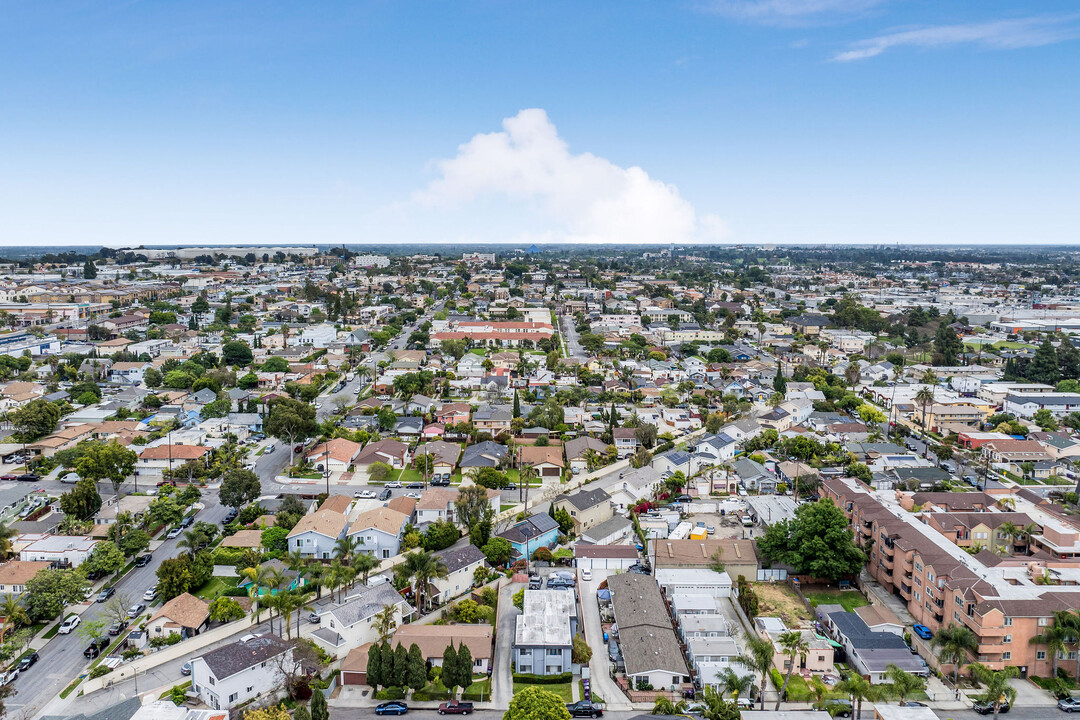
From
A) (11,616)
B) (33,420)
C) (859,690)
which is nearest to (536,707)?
(859,690)

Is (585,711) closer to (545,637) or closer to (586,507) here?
(545,637)

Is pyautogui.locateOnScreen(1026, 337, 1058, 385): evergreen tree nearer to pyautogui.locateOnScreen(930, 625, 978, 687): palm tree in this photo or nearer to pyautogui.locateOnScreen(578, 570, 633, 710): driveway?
pyautogui.locateOnScreen(930, 625, 978, 687): palm tree

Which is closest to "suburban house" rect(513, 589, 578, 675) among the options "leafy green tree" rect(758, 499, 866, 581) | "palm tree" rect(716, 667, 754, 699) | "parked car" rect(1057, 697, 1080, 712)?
"palm tree" rect(716, 667, 754, 699)

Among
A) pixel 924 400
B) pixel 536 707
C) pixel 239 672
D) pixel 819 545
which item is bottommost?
pixel 239 672

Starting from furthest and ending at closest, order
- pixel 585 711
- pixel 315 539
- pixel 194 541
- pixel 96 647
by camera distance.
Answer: pixel 315 539
pixel 194 541
pixel 96 647
pixel 585 711

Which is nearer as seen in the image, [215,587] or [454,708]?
[454,708]

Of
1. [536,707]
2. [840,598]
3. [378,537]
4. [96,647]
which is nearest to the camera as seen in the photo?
[536,707]
